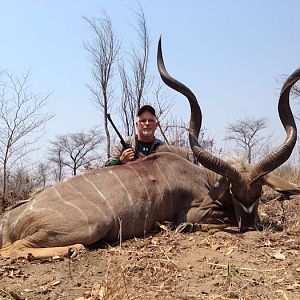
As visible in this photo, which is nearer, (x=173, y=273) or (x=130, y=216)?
(x=173, y=273)

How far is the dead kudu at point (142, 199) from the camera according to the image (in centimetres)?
312

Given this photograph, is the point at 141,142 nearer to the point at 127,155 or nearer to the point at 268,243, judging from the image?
the point at 127,155

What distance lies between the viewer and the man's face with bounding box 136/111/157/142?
408 centimetres

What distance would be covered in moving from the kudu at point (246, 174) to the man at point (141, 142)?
0.38 metres

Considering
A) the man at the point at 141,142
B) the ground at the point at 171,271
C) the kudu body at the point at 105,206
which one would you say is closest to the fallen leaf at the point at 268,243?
the ground at the point at 171,271

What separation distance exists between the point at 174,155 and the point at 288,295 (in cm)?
207

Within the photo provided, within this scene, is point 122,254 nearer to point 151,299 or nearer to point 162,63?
point 151,299

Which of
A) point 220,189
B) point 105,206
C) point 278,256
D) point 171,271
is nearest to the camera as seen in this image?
point 171,271

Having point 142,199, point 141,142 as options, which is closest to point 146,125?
point 141,142

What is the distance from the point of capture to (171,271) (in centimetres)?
239

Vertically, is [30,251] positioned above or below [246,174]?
below

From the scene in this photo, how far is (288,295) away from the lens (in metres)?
2.03

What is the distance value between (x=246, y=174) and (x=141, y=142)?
1.00m

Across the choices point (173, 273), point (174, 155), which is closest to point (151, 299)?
point (173, 273)
